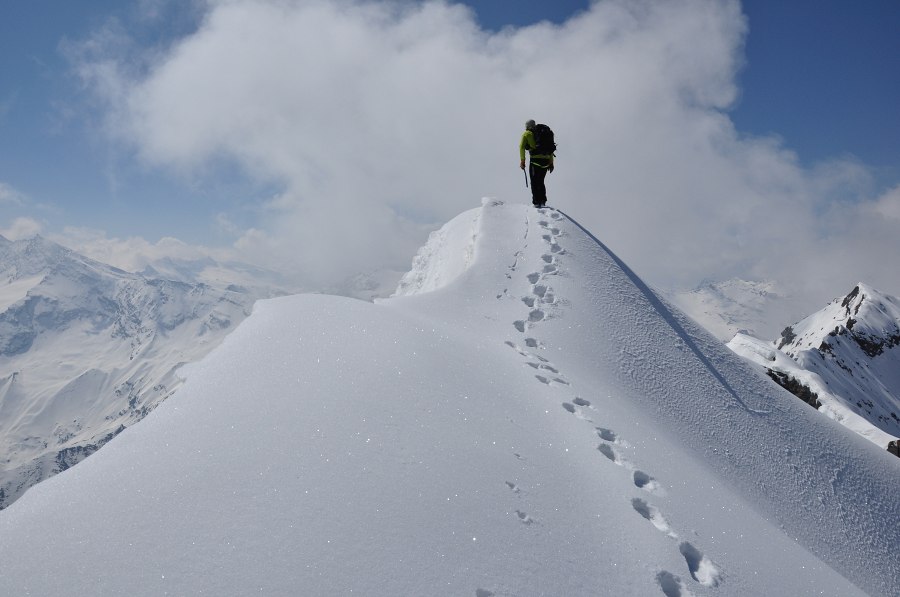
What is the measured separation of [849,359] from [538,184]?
86142mm

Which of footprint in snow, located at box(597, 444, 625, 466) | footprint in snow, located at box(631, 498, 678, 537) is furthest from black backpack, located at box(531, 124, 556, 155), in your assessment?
footprint in snow, located at box(631, 498, 678, 537)

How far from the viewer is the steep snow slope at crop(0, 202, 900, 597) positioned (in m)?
4.25

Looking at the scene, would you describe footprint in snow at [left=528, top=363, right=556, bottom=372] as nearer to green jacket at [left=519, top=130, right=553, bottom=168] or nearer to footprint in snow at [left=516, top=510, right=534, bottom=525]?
footprint in snow at [left=516, top=510, right=534, bottom=525]

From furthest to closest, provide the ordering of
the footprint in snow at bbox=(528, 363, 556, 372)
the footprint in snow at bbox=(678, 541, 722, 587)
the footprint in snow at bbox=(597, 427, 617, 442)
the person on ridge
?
the person on ridge → the footprint in snow at bbox=(528, 363, 556, 372) → the footprint in snow at bbox=(597, 427, 617, 442) → the footprint in snow at bbox=(678, 541, 722, 587)

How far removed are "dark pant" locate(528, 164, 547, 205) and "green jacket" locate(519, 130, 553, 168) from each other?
0.60 feet

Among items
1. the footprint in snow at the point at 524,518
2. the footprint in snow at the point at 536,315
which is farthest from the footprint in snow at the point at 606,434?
the footprint in snow at the point at 536,315

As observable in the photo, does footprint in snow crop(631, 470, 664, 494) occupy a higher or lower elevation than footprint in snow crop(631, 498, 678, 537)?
higher

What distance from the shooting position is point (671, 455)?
25.6 ft

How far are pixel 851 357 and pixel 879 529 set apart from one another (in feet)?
297

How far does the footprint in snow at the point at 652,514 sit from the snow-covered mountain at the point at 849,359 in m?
37.3

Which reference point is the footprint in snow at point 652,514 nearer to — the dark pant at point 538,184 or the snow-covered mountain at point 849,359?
the dark pant at point 538,184

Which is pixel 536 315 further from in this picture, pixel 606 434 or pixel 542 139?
pixel 542 139

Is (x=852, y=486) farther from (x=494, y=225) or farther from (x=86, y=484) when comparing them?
(x=86, y=484)

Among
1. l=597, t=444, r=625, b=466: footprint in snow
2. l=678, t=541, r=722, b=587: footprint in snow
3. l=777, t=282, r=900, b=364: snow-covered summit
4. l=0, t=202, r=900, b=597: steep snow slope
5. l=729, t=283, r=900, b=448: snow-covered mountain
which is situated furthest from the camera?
l=777, t=282, r=900, b=364: snow-covered summit
